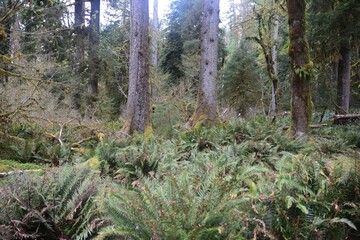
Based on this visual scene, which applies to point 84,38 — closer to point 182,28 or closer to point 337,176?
point 182,28

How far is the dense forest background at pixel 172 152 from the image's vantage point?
2.27m

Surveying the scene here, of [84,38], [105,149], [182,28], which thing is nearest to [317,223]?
[105,149]

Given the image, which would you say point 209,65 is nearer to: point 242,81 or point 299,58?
point 299,58

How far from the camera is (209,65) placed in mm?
9875

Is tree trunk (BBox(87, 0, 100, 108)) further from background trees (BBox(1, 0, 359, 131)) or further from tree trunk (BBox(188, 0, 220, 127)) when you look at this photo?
tree trunk (BBox(188, 0, 220, 127))

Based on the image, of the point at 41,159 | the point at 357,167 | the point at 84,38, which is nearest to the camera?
the point at 357,167

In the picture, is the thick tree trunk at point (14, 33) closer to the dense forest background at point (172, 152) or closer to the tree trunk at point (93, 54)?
the dense forest background at point (172, 152)

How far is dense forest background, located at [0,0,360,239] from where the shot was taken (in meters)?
2.27

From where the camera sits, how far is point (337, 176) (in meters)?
2.71

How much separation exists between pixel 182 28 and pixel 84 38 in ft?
22.8

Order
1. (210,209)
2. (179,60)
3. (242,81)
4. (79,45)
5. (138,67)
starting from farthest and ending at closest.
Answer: (179,60), (242,81), (79,45), (138,67), (210,209)

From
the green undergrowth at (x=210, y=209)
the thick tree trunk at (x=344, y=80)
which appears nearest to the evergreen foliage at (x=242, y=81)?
the thick tree trunk at (x=344, y=80)

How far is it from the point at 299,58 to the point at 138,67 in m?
4.35

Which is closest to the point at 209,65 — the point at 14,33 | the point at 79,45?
the point at 14,33
